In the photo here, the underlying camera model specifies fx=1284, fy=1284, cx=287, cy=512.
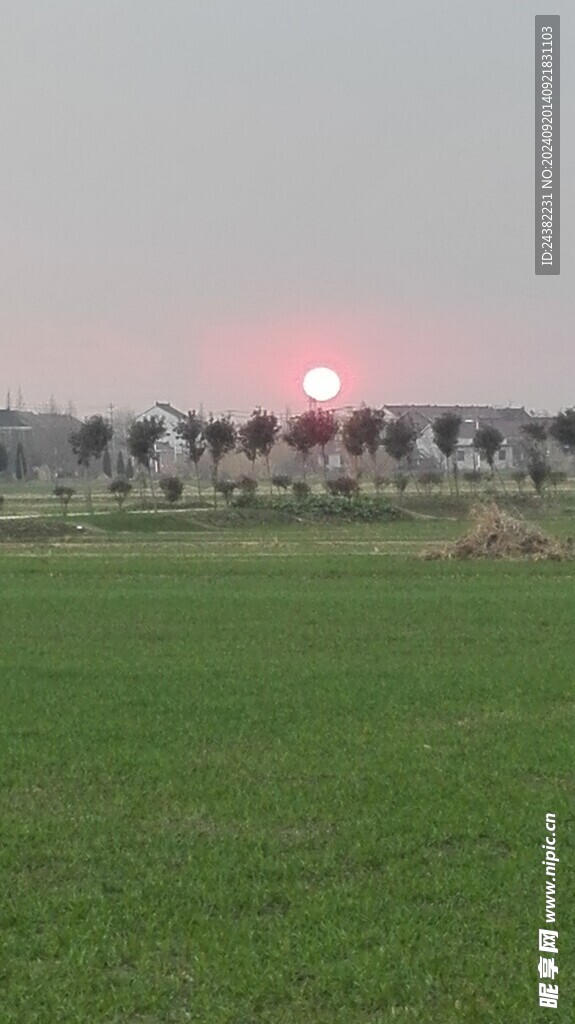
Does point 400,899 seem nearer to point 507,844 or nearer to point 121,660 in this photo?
point 507,844

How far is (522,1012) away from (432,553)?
2640cm

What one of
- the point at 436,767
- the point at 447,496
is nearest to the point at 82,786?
the point at 436,767

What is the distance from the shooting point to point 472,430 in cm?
10681

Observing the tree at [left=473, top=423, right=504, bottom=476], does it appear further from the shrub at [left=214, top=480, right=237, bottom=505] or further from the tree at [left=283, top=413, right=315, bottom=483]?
the shrub at [left=214, top=480, right=237, bottom=505]

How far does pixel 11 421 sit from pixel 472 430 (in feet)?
131

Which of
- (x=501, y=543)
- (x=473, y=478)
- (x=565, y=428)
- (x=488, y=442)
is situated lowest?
(x=501, y=543)

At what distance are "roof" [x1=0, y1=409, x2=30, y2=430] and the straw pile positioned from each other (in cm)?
8091

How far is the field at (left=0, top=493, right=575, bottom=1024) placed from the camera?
5.62m

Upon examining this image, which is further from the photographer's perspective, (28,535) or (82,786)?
(28,535)

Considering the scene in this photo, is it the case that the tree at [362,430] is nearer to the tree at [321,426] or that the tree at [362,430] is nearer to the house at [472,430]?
the tree at [321,426]

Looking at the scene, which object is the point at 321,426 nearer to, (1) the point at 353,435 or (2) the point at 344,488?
(1) the point at 353,435

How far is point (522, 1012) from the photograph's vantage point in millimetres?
5324

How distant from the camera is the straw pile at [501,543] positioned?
32250 millimetres

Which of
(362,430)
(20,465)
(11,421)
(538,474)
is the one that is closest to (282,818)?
(538,474)
